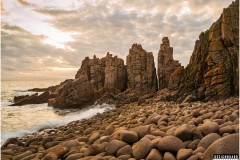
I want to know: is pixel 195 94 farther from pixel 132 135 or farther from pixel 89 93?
pixel 89 93

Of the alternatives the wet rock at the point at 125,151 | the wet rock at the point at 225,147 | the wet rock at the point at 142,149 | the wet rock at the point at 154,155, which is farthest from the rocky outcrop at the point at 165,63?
the wet rock at the point at 225,147

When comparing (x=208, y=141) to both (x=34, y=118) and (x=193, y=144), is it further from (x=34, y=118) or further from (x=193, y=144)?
(x=34, y=118)

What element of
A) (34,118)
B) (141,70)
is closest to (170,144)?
(34,118)

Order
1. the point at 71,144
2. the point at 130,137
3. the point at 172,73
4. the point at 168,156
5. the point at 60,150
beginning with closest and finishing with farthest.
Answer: the point at 168,156 → the point at 130,137 → the point at 60,150 → the point at 71,144 → the point at 172,73

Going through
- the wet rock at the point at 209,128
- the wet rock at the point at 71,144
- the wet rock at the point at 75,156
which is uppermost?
the wet rock at the point at 209,128

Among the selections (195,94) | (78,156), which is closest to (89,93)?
(195,94)

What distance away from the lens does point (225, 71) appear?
18328mm

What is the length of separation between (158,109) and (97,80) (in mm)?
35847

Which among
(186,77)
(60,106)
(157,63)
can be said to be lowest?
(60,106)

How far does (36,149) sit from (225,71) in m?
15.0

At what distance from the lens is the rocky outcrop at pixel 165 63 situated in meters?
45.5

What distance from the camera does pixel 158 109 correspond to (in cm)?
1597

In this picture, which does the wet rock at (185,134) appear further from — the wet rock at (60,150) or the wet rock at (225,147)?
the wet rock at (60,150)

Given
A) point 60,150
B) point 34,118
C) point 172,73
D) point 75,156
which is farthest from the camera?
point 172,73
